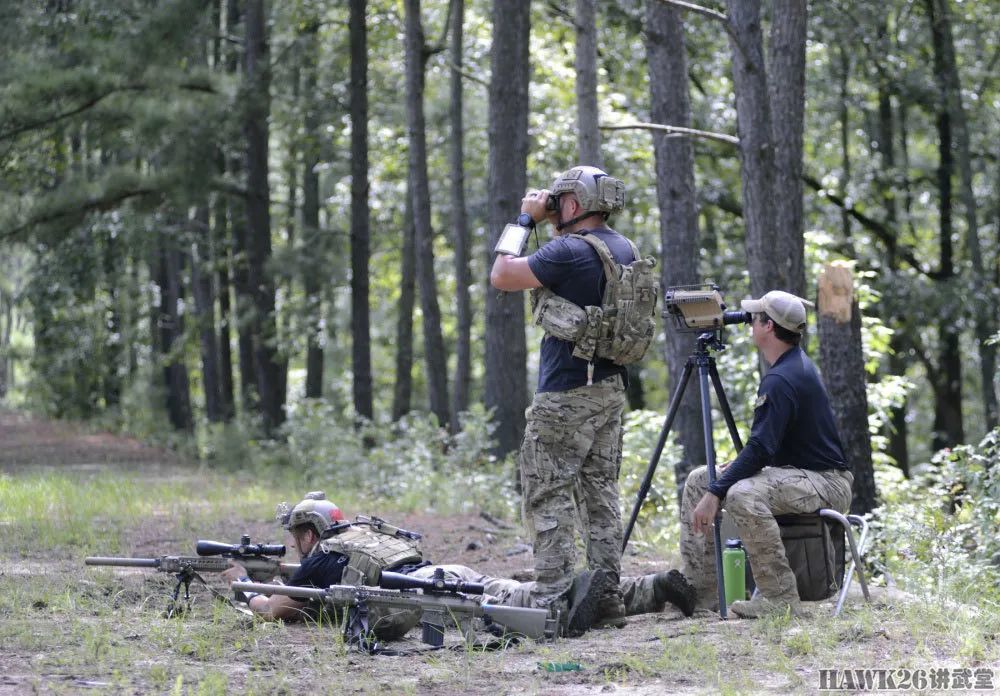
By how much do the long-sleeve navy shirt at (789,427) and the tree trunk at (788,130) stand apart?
112 inches

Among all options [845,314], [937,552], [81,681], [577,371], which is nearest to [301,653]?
[81,681]

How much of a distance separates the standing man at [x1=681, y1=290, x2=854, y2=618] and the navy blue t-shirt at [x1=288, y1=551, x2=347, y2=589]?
73.1 inches

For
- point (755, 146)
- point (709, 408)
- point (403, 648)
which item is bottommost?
point (403, 648)

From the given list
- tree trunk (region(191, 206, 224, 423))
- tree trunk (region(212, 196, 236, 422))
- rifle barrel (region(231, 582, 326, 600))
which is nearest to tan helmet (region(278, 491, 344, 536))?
rifle barrel (region(231, 582, 326, 600))

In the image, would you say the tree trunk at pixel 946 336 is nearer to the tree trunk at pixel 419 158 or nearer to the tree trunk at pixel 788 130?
the tree trunk at pixel 419 158

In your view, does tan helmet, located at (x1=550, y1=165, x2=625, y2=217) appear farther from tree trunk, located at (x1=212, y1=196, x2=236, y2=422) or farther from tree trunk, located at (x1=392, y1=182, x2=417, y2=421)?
tree trunk, located at (x1=392, y1=182, x2=417, y2=421)

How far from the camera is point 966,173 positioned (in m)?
21.6

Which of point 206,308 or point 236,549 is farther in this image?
point 206,308

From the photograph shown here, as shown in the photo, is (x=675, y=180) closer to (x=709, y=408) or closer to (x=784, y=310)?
(x=709, y=408)

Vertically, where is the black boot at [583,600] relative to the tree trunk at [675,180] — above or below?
below

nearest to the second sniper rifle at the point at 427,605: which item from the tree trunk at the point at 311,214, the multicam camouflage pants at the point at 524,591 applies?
the multicam camouflage pants at the point at 524,591

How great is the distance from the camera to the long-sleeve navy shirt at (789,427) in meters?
6.45

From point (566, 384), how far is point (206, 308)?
18.9 meters

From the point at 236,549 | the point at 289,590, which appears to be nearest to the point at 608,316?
the point at 289,590
